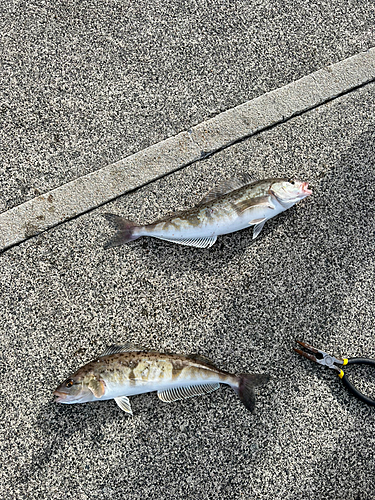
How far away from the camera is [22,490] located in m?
3.03

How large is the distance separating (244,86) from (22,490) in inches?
147

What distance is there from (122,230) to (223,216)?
0.81 metres

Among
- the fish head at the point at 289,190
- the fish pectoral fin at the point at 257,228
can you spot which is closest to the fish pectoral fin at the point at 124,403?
the fish pectoral fin at the point at 257,228

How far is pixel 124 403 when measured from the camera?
3.04 meters

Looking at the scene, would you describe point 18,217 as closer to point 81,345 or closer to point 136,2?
point 81,345

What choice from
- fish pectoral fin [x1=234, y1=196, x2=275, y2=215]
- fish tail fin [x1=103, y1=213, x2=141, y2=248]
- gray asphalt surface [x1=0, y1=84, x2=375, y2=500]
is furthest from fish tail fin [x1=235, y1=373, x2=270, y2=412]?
fish tail fin [x1=103, y1=213, x2=141, y2=248]

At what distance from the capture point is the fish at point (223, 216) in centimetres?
323

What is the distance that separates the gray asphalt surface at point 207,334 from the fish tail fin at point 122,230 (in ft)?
0.29

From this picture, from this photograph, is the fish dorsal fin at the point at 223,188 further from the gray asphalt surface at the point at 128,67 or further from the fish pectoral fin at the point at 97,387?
the fish pectoral fin at the point at 97,387

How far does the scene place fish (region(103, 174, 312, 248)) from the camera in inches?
127

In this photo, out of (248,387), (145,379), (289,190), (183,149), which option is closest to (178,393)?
(145,379)

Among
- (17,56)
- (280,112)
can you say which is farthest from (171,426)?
(17,56)

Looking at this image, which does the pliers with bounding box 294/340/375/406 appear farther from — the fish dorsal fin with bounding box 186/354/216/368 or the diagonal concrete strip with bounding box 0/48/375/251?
the diagonal concrete strip with bounding box 0/48/375/251

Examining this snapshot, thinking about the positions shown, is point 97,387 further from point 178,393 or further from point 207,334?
point 207,334
